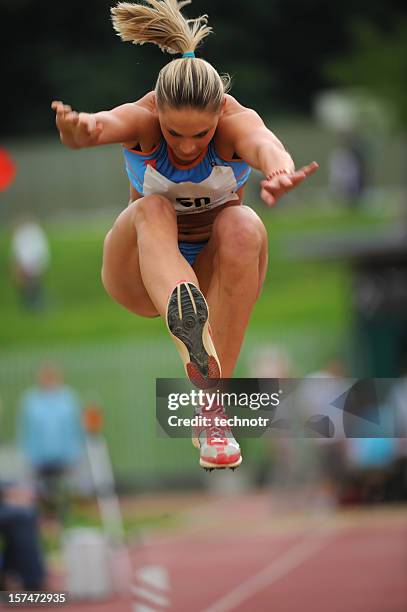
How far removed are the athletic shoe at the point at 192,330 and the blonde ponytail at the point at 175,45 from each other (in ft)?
2.19

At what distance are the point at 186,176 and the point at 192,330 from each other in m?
0.68

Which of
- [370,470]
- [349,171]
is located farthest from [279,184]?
[349,171]

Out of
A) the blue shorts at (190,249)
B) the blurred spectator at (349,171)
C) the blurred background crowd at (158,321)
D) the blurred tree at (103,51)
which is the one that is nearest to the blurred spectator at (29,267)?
the blurred background crowd at (158,321)

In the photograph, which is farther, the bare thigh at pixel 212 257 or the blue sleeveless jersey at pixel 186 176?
the bare thigh at pixel 212 257

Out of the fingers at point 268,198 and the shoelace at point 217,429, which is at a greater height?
the fingers at point 268,198

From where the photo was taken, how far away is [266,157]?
15.3 feet

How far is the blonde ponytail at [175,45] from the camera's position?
479 cm

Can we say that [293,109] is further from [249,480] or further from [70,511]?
[70,511]

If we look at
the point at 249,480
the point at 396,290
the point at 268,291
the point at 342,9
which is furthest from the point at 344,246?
the point at 342,9

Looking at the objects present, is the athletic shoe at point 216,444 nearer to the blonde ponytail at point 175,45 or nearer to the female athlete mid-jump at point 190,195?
the female athlete mid-jump at point 190,195

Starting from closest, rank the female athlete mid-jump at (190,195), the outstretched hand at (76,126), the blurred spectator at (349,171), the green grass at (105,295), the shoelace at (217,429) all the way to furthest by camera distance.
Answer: the outstretched hand at (76,126) → the female athlete mid-jump at (190,195) → the shoelace at (217,429) → the green grass at (105,295) → the blurred spectator at (349,171)

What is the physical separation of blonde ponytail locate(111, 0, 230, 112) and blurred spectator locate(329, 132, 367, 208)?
23.2m

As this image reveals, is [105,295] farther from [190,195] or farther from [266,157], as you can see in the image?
[266,157]

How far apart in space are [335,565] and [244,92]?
11.1 m
